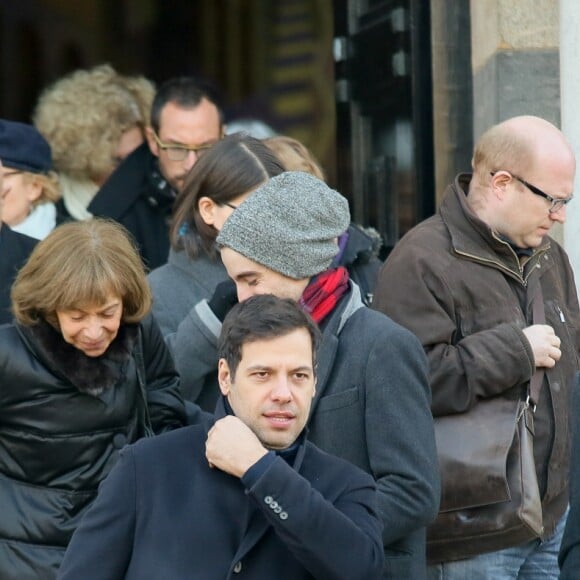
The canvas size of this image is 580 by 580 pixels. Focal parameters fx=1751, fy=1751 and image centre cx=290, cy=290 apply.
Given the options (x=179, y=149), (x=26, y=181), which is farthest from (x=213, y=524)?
(x=179, y=149)

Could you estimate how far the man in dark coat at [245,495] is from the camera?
329 centimetres

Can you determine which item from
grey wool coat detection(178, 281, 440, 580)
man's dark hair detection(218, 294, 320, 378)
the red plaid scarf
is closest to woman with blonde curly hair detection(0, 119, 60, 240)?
the red plaid scarf

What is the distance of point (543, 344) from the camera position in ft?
15.2

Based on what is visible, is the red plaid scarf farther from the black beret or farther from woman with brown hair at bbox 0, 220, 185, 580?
the black beret

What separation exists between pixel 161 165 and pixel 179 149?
0.14 metres

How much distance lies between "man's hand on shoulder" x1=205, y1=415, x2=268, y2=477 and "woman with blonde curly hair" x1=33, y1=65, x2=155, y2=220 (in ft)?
9.78

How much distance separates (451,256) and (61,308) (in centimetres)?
110

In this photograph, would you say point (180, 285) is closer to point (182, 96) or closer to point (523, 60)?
point (182, 96)

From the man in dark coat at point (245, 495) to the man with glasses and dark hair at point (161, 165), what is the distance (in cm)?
246

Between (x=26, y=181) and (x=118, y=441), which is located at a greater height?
(x=26, y=181)

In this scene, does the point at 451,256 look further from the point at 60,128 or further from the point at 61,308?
the point at 60,128

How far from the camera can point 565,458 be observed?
15.5 feet

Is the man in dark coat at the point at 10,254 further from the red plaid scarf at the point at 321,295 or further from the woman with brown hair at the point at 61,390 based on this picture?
the red plaid scarf at the point at 321,295

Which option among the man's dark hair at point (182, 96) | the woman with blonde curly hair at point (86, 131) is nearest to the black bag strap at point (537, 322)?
the man's dark hair at point (182, 96)
